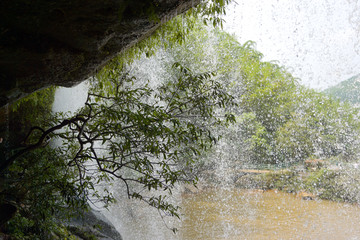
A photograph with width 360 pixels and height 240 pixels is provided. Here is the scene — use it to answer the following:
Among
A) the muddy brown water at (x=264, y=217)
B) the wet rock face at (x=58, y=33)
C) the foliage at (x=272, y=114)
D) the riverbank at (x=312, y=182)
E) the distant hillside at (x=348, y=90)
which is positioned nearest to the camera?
the wet rock face at (x=58, y=33)

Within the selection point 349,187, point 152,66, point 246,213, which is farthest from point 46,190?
point 152,66

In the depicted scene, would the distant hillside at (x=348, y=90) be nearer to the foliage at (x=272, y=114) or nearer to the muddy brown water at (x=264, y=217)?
the foliage at (x=272, y=114)

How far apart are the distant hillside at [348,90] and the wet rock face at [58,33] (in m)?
13.9

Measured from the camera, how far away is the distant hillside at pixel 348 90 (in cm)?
1420

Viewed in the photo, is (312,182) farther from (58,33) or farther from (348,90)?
(58,33)

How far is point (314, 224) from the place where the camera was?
21.8ft

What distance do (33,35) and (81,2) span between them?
13.6 inches

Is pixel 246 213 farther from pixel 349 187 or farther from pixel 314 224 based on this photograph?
pixel 349 187

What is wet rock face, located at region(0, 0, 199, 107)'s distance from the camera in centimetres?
160

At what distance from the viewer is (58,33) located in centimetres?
179

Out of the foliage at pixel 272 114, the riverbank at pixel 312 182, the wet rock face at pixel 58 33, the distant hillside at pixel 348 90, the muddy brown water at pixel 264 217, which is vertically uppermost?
the distant hillside at pixel 348 90

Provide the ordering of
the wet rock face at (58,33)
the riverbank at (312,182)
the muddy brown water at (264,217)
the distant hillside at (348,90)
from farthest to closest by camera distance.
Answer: the distant hillside at (348,90)
the riverbank at (312,182)
the muddy brown water at (264,217)
the wet rock face at (58,33)

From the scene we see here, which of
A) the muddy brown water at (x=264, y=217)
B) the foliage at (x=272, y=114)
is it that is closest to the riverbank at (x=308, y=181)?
the muddy brown water at (x=264, y=217)

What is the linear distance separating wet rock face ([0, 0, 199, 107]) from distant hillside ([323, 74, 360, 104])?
45.7ft
